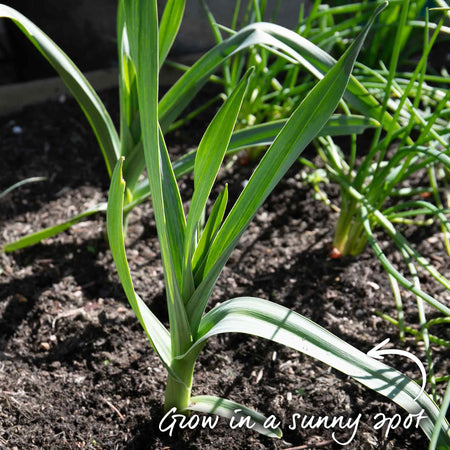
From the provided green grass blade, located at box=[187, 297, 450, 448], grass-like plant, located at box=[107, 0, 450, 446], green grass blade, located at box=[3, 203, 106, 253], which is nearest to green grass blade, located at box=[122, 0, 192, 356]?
grass-like plant, located at box=[107, 0, 450, 446]

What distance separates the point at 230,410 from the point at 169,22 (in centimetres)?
68

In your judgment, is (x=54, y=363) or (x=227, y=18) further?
(x=227, y=18)

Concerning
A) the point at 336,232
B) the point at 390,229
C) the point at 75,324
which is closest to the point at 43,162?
the point at 75,324

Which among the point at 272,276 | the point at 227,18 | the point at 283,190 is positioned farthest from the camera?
the point at 227,18

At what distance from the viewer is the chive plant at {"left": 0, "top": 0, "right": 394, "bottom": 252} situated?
37.2 inches

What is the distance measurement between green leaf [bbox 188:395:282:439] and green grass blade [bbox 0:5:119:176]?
19.9 inches

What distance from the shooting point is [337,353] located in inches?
27.6

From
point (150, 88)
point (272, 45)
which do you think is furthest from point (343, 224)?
point (150, 88)

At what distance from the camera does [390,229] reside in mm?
1020

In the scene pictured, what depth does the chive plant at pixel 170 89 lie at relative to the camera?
0.95m

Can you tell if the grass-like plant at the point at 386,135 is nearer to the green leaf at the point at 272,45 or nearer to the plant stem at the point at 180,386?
the green leaf at the point at 272,45

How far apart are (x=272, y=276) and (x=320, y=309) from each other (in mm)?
127

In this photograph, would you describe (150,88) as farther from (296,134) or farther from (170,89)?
(170,89)

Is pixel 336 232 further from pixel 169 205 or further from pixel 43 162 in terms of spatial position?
pixel 43 162
